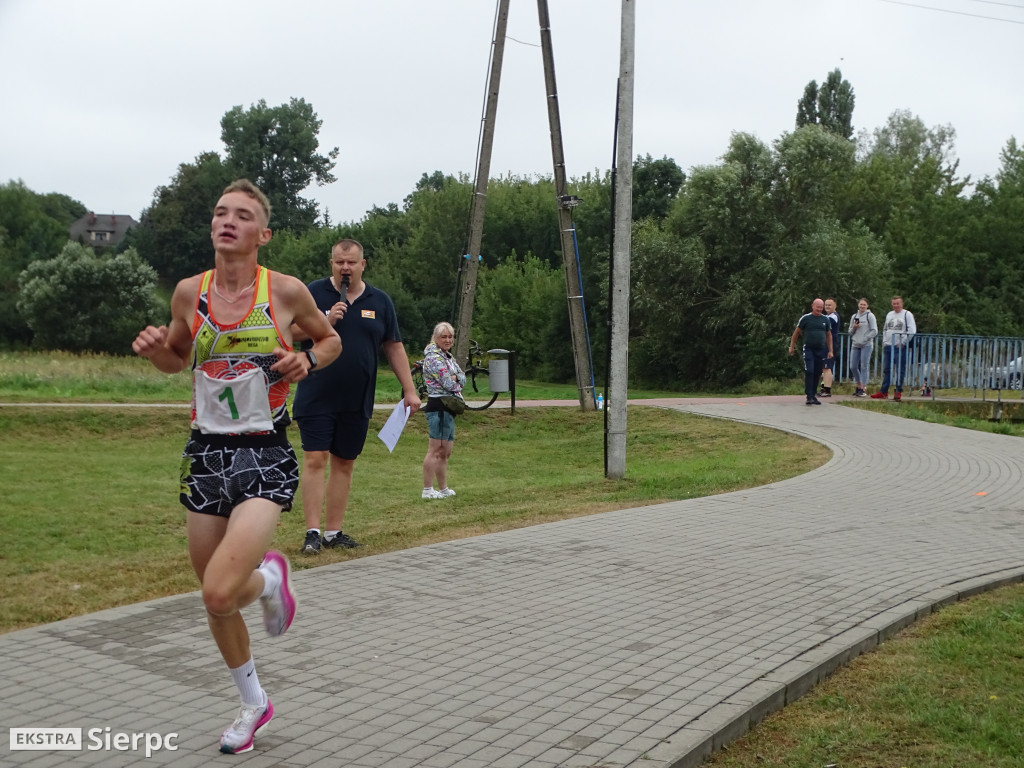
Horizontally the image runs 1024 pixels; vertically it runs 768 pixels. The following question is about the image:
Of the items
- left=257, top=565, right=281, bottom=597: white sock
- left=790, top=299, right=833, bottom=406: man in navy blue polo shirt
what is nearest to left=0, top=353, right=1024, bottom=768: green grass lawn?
left=790, top=299, right=833, bottom=406: man in navy blue polo shirt

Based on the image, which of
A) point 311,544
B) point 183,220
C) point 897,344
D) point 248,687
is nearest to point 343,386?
point 311,544

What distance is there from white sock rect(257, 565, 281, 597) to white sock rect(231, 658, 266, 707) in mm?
300

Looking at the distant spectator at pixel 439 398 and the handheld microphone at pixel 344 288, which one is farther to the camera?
the distant spectator at pixel 439 398

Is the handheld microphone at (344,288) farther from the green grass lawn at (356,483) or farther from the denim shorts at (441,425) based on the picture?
the denim shorts at (441,425)

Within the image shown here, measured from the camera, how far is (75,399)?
20.5m

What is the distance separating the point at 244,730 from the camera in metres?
4.08

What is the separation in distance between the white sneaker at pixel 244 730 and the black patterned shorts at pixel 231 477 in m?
0.72

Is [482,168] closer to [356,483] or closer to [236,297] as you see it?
[356,483]

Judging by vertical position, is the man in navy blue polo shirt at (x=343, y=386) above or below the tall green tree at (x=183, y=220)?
below

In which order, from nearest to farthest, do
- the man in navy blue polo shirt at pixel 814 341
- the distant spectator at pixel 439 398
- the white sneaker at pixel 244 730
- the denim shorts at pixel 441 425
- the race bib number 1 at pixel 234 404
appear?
the white sneaker at pixel 244 730, the race bib number 1 at pixel 234 404, the distant spectator at pixel 439 398, the denim shorts at pixel 441 425, the man in navy blue polo shirt at pixel 814 341

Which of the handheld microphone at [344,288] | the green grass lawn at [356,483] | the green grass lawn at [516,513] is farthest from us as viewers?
the handheld microphone at [344,288]

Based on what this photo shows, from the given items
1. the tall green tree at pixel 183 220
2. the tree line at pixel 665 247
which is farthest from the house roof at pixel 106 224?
the tall green tree at pixel 183 220

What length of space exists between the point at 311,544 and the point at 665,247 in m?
35.3

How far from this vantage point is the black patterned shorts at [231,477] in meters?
4.26
